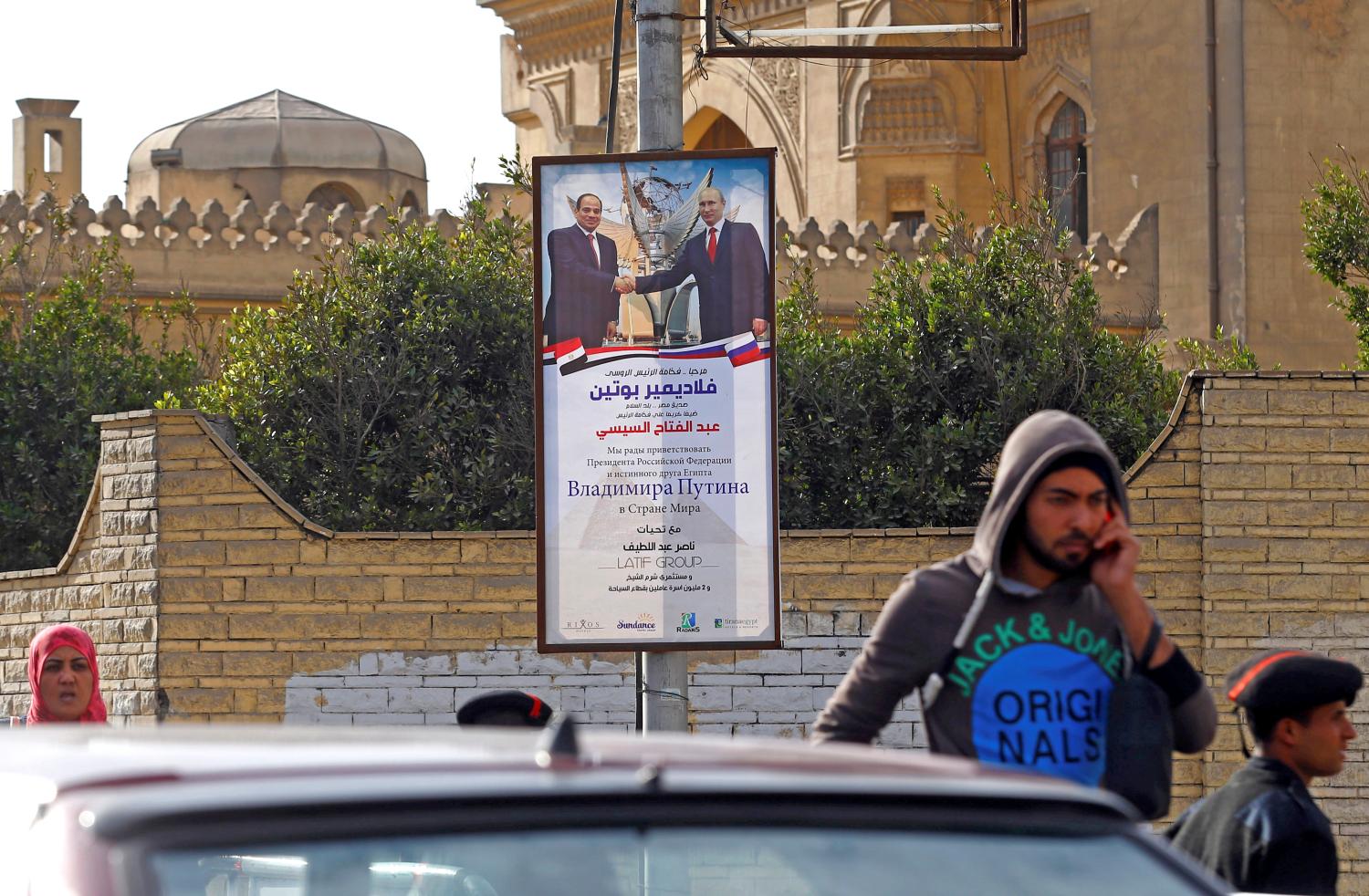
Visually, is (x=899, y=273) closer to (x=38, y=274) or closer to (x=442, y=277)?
(x=442, y=277)

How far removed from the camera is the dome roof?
1457 inches

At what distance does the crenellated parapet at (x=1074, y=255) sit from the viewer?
81.9ft

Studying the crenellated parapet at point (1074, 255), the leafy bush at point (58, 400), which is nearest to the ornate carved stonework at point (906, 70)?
the crenellated parapet at point (1074, 255)

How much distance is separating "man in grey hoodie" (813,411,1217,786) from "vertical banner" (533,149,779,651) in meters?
4.70

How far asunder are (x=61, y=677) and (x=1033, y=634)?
4.37 meters

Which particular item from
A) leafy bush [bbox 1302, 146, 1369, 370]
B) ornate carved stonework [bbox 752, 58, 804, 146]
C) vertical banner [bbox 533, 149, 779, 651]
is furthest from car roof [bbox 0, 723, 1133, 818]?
ornate carved stonework [bbox 752, 58, 804, 146]

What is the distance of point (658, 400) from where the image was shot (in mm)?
8422

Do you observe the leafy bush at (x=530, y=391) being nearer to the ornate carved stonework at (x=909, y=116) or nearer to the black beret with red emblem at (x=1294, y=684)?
the black beret with red emblem at (x=1294, y=684)

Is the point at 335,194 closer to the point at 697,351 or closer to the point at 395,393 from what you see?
the point at 395,393

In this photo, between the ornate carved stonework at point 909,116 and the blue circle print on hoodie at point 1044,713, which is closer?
the blue circle print on hoodie at point 1044,713

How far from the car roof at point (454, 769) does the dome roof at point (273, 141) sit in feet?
116

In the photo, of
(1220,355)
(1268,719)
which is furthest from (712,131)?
→ (1268,719)

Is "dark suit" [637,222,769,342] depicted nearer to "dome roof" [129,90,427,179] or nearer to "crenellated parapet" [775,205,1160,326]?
"crenellated parapet" [775,205,1160,326]

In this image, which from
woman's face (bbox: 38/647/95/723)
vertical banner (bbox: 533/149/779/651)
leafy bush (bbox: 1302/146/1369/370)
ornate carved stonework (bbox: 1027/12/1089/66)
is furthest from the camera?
ornate carved stonework (bbox: 1027/12/1089/66)
